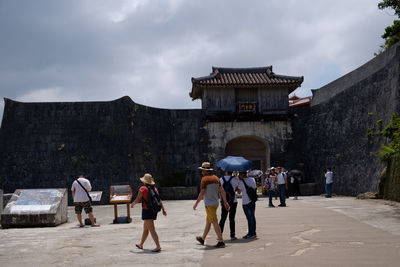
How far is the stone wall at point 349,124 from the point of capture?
17312 millimetres

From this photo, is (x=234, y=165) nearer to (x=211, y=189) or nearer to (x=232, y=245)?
(x=211, y=189)

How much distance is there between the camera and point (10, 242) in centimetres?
868

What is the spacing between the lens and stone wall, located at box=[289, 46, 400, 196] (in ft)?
56.8

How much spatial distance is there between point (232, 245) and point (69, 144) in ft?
49.7

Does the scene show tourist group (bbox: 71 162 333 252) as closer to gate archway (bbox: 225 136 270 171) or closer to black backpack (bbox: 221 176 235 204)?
black backpack (bbox: 221 176 235 204)

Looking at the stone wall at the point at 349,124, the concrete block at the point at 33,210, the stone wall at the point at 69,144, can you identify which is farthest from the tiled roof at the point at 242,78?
the concrete block at the point at 33,210

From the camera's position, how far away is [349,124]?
2067 centimetres

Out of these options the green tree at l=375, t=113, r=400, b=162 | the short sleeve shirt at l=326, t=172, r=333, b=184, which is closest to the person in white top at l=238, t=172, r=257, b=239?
the green tree at l=375, t=113, r=400, b=162

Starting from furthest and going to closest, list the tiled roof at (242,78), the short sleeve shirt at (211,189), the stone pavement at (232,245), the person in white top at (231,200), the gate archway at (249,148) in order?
the gate archway at (249,148)
the tiled roof at (242,78)
the person in white top at (231,200)
the short sleeve shirt at (211,189)
the stone pavement at (232,245)

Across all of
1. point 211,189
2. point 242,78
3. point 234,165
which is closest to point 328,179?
point 242,78

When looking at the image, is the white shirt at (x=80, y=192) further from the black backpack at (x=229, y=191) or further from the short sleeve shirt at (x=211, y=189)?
the short sleeve shirt at (x=211, y=189)

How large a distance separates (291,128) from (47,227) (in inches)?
661

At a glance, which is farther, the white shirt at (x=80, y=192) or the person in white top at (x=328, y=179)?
the person in white top at (x=328, y=179)

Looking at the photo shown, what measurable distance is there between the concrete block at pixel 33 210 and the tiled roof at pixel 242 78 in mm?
13145
